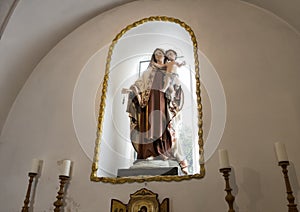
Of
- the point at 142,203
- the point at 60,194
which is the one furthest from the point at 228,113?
the point at 60,194

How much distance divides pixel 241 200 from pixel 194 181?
386mm

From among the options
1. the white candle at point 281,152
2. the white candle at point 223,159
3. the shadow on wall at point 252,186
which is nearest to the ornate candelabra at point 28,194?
the white candle at point 223,159

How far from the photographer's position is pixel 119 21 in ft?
11.7

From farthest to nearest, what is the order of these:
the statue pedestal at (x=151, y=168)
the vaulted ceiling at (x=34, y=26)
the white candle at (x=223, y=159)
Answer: the vaulted ceiling at (x=34, y=26), the statue pedestal at (x=151, y=168), the white candle at (x=223, y=159)

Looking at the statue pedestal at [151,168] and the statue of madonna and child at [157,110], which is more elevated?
the statue of madonna and child at [157,110]

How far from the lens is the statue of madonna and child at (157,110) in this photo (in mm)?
2844

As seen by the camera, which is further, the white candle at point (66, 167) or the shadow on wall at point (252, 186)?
the white candle at point (66, 167)

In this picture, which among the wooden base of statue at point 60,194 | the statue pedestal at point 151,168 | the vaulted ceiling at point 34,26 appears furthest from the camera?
the vaulted ceiling at point 34,26

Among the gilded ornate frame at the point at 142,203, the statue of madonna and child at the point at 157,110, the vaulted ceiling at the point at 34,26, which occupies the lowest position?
the gilded ornate frame at the point at 142,203

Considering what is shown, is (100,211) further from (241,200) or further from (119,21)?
(119,21)

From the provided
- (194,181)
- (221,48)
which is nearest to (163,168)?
(194,181)

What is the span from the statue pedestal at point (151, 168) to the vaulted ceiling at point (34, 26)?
4.90 feet

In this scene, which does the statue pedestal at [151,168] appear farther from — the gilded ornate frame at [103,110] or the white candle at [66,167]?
the white candle at [66,167]

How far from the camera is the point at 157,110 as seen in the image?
9.91ft
